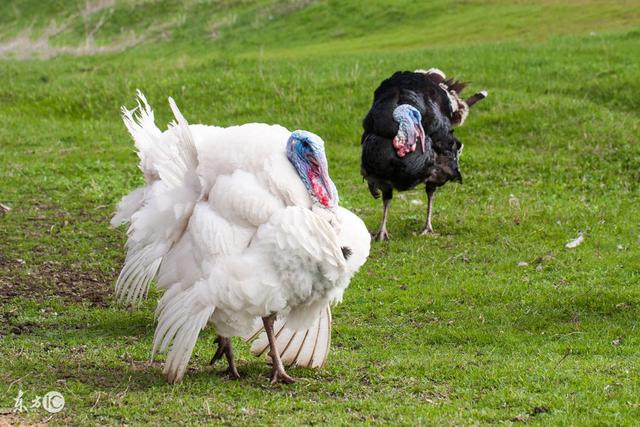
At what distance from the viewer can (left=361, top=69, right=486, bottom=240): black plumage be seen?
1179 centimetres

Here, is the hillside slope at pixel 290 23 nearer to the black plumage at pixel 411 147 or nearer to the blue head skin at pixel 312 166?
the black plumage at pixel 411 147

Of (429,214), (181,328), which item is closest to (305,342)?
(181,328)

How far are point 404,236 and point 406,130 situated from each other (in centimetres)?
136

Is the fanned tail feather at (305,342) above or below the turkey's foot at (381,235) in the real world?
above

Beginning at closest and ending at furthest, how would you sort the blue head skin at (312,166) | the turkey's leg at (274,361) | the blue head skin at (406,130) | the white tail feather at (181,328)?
the white tail feather at (181,328)
the blue head skin at (312,166)
the turkey's leg at (274,361)
the blue head skin at (406,130)

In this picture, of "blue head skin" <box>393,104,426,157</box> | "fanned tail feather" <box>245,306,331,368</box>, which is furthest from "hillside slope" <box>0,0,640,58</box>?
"fanned tail feather" <box>245,306,331,368</box>

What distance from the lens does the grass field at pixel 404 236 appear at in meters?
6.62

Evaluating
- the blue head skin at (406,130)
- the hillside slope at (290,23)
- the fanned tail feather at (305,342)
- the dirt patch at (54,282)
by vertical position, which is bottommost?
the hillside slope at (290,23)

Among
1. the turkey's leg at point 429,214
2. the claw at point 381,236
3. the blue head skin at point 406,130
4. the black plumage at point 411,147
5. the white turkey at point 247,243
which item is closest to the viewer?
the white turkey at point 247,243

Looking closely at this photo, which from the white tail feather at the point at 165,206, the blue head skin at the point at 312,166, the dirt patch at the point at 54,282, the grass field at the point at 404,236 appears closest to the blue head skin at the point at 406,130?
the grass field at the point at 404,236

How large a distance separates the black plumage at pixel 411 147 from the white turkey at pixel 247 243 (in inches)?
175

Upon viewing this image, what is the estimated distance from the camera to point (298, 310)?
7.03 metres

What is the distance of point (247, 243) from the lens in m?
6.74

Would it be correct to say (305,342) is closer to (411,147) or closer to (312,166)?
(312,166)
